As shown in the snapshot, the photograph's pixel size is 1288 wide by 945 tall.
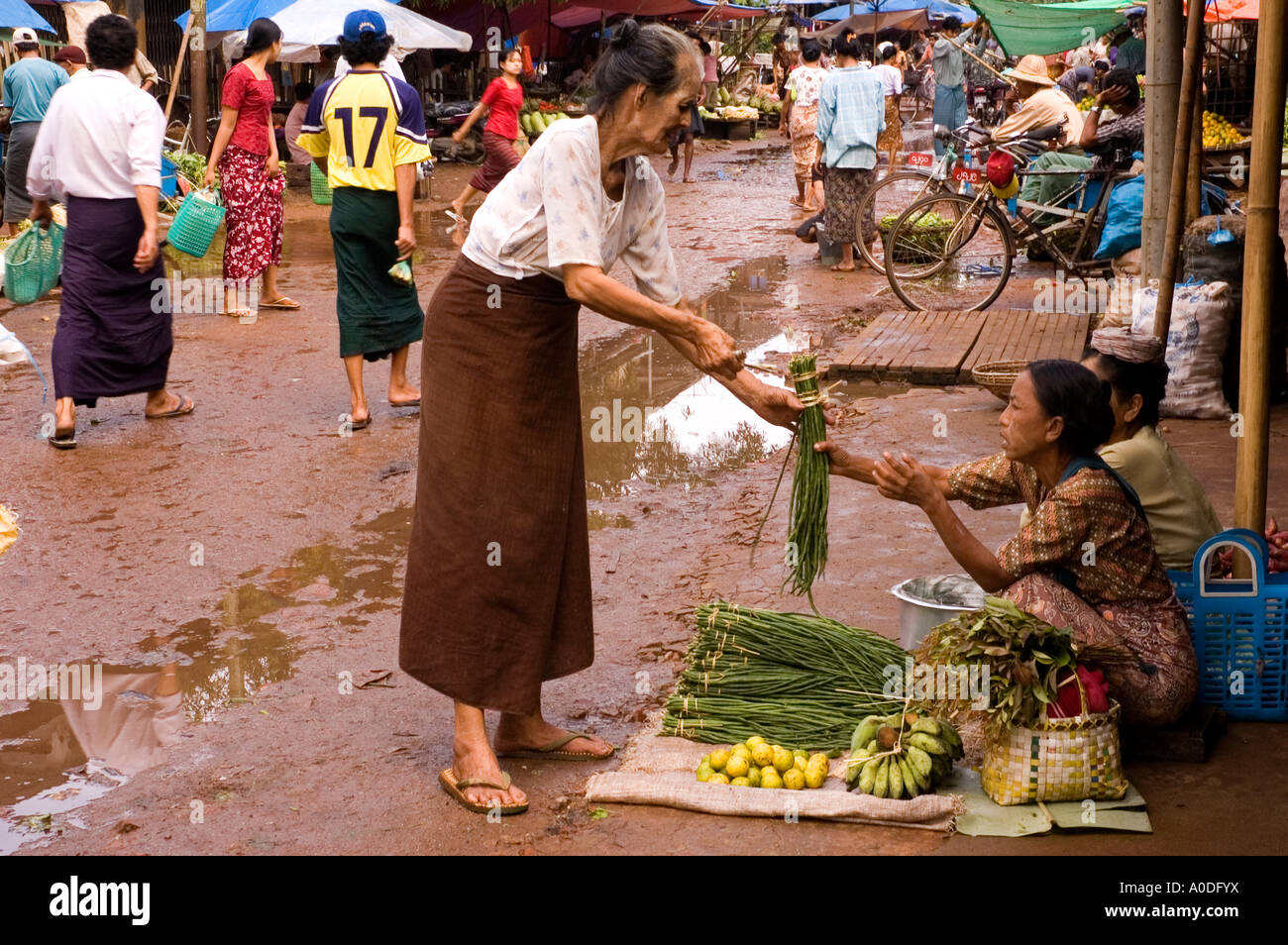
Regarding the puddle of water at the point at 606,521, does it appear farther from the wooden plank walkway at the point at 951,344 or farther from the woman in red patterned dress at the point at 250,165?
the woman in red patterned dress at the point at 250,165

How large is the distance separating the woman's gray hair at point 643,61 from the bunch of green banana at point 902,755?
65.7 inches

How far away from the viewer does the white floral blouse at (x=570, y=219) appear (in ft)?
10.4

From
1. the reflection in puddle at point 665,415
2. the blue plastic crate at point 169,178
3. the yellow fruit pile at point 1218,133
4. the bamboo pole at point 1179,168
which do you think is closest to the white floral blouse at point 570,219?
the bamboo pole at point 1179,168

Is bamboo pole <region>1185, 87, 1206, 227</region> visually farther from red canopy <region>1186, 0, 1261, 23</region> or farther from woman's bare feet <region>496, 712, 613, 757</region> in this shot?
woman's bare feet <region>496, 712, 613, 757</region>

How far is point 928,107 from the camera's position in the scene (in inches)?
1364

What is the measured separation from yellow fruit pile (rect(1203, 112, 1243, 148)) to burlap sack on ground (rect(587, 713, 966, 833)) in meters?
8.56

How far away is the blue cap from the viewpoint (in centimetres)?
701

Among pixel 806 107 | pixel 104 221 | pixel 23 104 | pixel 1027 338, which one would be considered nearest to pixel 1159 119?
pixel 1027 338

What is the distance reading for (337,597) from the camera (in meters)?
4.98

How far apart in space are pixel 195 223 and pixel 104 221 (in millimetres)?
2116

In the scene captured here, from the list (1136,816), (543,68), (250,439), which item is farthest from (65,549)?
(543,68)

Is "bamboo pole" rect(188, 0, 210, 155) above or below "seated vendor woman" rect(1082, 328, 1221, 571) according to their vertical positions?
above

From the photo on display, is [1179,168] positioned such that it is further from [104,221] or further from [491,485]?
[104,221]

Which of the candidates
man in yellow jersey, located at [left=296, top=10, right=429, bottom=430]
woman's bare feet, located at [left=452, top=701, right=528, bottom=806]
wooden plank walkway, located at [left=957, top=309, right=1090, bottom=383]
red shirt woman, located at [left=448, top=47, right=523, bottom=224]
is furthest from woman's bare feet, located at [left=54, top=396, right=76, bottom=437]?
red shirt woman, located at [left=448, top=47, right=523, bottom=224]
